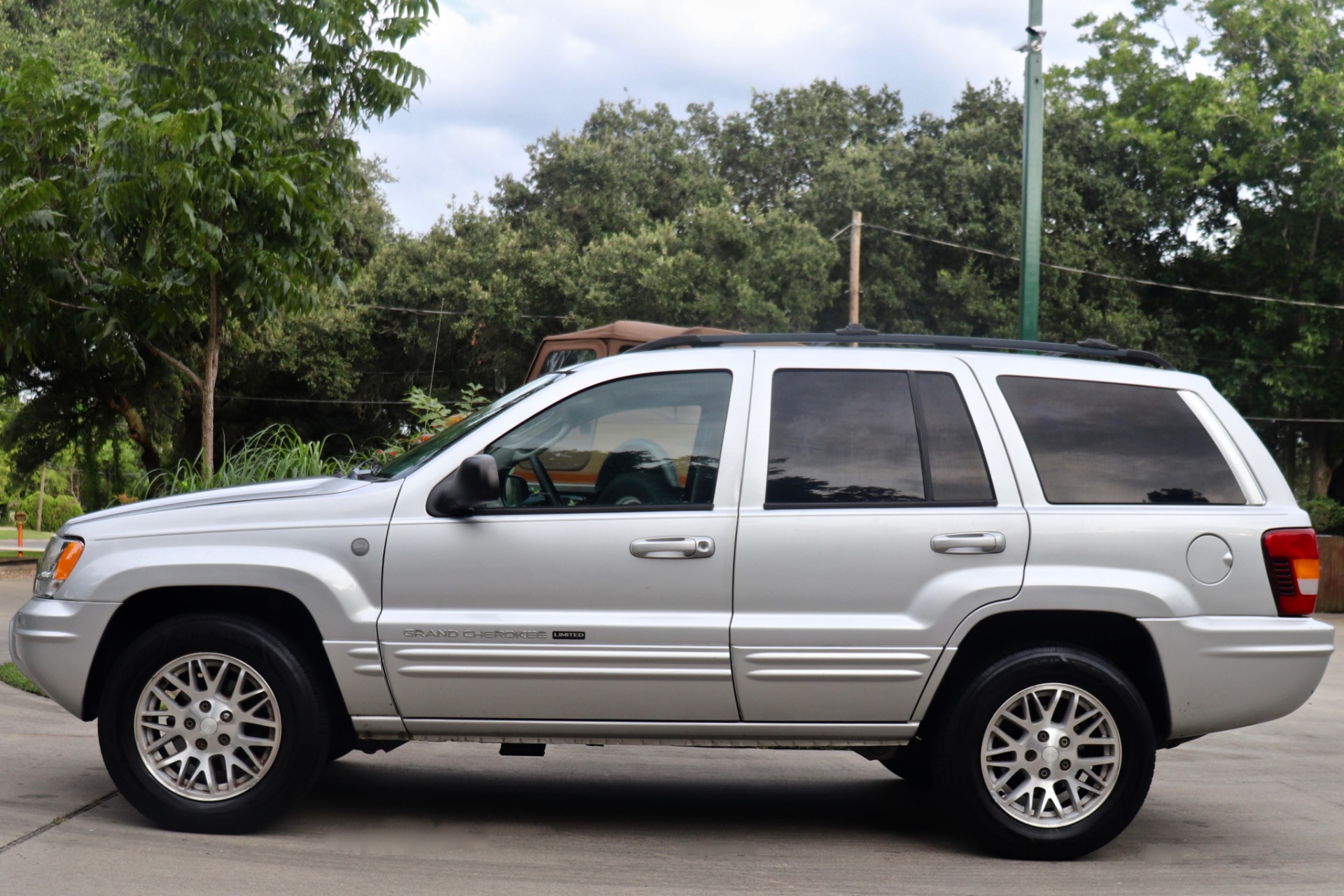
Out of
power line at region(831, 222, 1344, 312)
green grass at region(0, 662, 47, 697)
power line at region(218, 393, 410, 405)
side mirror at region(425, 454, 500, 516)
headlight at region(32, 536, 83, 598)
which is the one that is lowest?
green grass at region(0, 662, 47, 697)

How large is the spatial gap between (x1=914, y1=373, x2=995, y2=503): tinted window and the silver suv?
0.04 ft

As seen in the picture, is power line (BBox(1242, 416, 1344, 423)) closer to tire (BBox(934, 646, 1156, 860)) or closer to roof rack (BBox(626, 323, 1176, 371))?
roof rack (BBox(626, 323, 1176, 371))

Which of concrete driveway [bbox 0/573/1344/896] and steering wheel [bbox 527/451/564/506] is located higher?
steering wheel [bbox 527/451/564/506]

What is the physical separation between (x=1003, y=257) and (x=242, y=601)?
39.0 metres

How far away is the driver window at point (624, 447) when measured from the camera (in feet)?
16.7

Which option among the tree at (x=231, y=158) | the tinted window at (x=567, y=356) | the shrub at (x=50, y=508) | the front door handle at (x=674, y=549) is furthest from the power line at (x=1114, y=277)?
the shrub at (x=50, y=508)

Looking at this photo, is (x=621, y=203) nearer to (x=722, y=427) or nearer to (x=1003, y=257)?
(x=1003, y=257)

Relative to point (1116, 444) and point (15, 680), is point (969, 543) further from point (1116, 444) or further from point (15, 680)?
point (15, 680)

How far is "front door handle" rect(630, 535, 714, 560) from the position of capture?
4938 mm

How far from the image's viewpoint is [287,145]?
36.2 ft

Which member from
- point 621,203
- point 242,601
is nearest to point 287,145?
point 242,601

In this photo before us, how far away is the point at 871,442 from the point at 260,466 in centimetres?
652

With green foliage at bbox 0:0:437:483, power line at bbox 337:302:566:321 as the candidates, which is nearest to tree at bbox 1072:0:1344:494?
power line at bbox 337:302:566:321

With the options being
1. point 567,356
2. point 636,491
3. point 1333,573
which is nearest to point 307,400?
point 567,356
